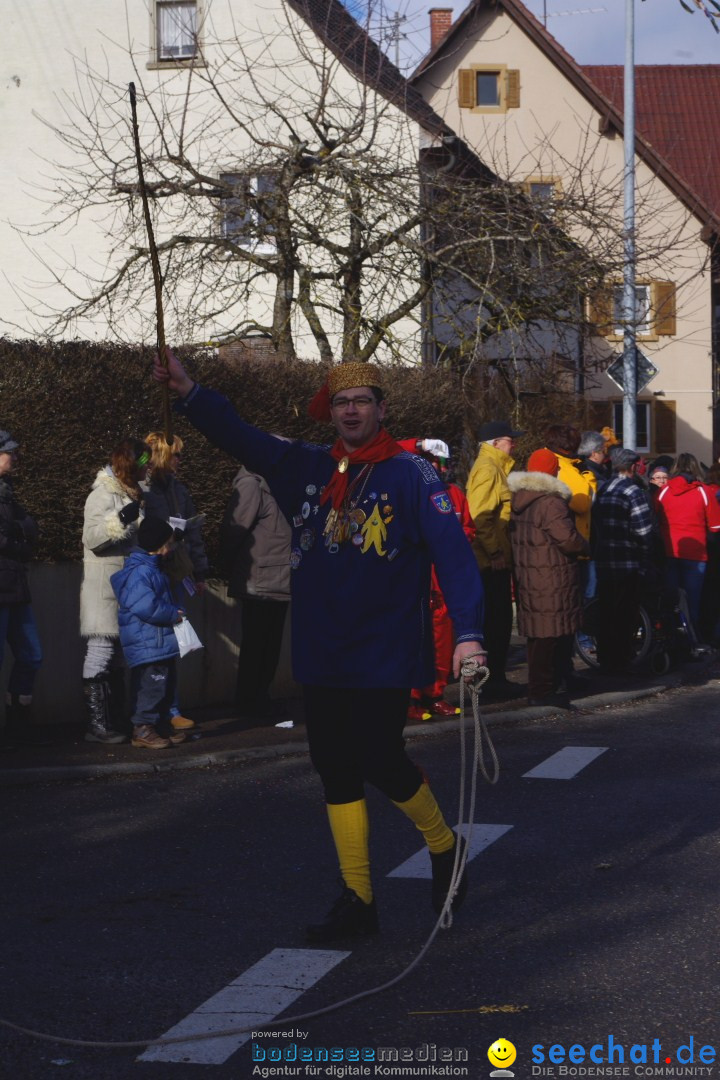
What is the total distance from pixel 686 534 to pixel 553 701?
13.9 ft

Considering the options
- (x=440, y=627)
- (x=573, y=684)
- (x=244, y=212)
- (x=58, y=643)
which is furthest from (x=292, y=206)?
(x=58, y=643)

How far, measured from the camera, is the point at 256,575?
1080 cm

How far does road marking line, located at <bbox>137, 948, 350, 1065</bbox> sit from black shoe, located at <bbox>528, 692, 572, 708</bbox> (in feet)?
20.9

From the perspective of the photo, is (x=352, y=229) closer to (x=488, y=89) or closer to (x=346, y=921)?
(x=346, y=921)

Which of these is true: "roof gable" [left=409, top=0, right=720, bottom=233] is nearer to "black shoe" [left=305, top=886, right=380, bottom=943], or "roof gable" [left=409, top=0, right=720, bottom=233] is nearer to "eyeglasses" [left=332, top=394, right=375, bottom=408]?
"eyeglasses" [left=332, top=394, right=375, bottom=408]

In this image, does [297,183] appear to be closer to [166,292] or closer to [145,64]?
[166,292]

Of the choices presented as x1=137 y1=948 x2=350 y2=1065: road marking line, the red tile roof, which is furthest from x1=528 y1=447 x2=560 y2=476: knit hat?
the red tile roof

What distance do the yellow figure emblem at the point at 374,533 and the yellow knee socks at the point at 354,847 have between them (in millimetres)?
876

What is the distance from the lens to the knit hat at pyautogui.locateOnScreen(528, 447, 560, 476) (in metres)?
12.0

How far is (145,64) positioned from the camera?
1083 inches

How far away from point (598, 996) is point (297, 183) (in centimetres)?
1292

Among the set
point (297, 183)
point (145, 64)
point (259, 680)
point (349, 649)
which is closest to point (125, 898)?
point (349, 649)

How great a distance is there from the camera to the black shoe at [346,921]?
5.37m

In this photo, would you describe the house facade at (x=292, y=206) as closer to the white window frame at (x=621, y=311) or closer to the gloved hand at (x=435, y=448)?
the white window frame at (x=621, y=311)
